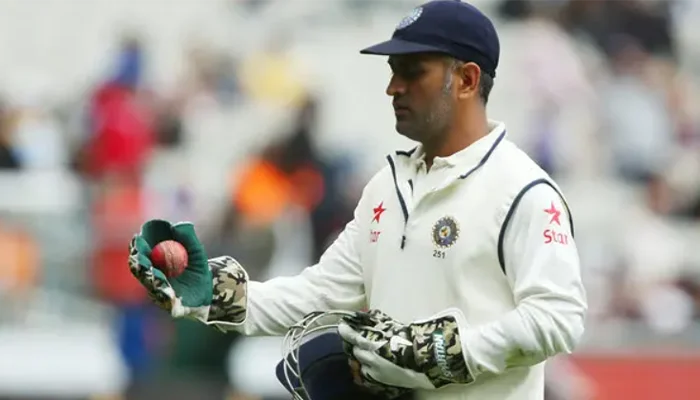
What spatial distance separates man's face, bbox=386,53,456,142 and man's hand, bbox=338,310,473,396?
540 mm

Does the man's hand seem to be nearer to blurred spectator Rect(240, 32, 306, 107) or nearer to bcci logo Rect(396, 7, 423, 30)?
bcci logo Rect(396, 7, 423, 30)

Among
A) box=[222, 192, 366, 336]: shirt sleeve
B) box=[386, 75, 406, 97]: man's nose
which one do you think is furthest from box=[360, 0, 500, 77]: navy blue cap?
box=[222, 192, 366, 336]: shirt sleeve

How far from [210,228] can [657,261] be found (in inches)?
130

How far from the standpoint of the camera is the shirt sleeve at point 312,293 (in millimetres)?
5020

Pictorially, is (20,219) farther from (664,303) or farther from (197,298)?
(197,298)

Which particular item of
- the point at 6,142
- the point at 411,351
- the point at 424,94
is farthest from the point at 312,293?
the point at 6,142

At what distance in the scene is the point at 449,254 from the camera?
181 inches

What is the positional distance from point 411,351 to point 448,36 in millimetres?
861

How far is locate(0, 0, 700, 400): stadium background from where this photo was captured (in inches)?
423

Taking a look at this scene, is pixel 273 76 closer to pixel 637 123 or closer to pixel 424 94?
pixel 637 123

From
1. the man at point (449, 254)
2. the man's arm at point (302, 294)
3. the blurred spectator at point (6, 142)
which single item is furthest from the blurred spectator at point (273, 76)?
the man at point (449, 254)

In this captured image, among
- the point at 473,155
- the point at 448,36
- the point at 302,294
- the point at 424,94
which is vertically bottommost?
the point at 302,294

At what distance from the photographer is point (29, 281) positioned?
10906 millimetres

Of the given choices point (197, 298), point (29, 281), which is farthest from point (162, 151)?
point (197, 298)
